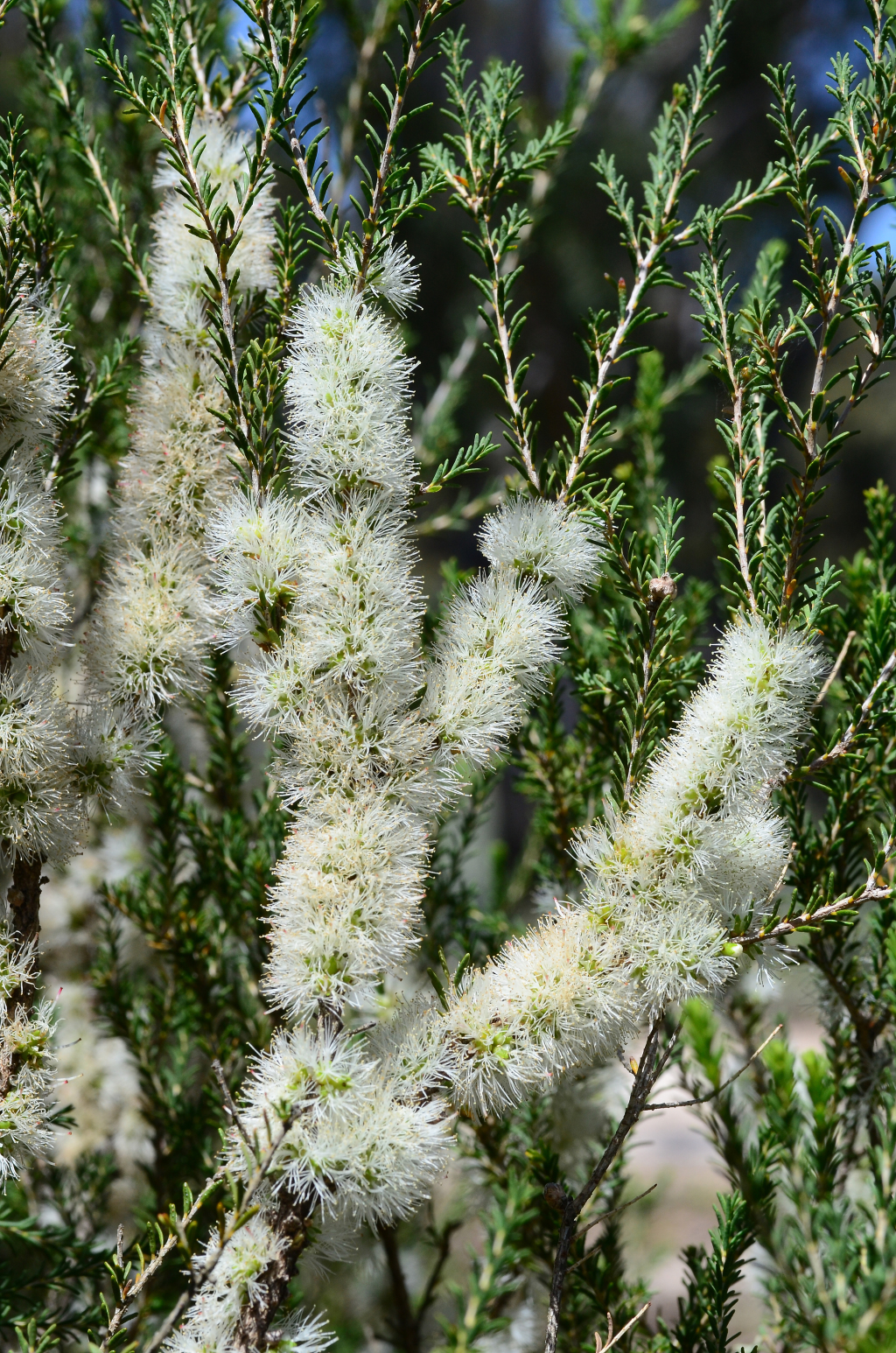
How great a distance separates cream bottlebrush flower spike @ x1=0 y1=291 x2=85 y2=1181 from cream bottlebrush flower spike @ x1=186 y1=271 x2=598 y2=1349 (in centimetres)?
16

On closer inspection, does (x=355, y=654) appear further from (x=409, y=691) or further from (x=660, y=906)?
(x=660, y=906)

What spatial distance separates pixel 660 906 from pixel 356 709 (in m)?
0.27

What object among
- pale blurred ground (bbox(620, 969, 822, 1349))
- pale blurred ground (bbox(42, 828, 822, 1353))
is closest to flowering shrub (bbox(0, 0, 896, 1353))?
pale blurred ground (bbox(42, 828, 822, 1353))

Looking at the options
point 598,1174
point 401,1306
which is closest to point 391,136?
point 598,1174

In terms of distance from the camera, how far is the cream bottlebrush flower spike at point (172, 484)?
33.3 inches

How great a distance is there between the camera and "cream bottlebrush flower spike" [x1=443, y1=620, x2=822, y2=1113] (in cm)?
72

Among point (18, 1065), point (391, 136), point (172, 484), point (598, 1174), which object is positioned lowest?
point (18, 1065)

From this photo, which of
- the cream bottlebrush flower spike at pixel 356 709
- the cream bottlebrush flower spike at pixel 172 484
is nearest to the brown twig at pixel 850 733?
the cream bottlebrush flower spike at pixel 356 709

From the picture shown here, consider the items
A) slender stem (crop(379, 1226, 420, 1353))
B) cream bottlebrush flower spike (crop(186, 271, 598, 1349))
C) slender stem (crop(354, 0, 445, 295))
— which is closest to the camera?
cream bottlebrush flower spike (crop(186, 271, 598, 1349))

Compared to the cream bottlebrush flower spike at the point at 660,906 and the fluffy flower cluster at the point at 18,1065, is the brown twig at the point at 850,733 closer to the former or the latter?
the cream bottlebrush flower spike at the point at 660,906

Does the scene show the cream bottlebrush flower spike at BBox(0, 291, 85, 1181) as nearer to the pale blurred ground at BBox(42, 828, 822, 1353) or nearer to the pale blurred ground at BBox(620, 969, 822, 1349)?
the pale blurred ground at BBox(42, 828, 822, 1353)

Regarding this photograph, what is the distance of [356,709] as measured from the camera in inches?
29.5

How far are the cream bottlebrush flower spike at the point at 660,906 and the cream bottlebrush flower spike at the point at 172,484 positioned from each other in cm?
38

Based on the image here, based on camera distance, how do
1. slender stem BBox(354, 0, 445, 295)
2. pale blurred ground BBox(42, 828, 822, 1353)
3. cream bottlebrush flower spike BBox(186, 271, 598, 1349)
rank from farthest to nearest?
pale blurred ground BBox(42, 828, 822, 1353)
slender stem BBox(354, 0, 445, 295)
cream bottlebrush flower spike BBox(186, 271, 598, 1349)
